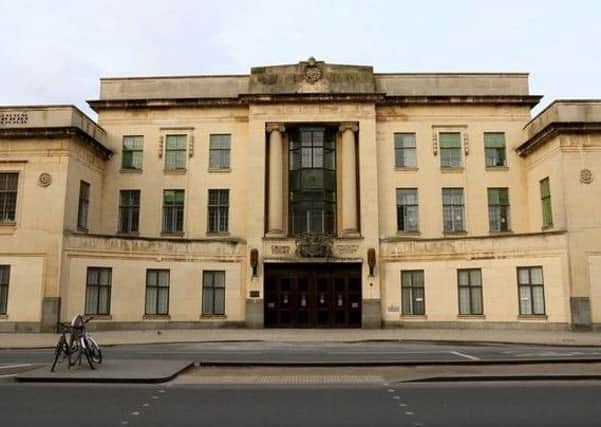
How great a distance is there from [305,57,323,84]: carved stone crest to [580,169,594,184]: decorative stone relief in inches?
638

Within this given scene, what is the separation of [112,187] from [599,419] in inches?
1291

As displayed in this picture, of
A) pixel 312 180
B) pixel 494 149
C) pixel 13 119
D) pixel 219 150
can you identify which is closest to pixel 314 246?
pixel 312 180

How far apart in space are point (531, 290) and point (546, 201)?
544 cm

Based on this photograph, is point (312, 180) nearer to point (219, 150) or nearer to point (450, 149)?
point (219, 150)

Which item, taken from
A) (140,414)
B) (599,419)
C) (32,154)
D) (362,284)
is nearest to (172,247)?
(32,154)

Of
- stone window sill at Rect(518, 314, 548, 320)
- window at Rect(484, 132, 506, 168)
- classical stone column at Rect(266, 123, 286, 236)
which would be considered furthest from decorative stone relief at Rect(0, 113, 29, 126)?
stone window sill at Rect(518, 314, 548, 320)

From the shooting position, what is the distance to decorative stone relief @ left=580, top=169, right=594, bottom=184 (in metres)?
30.8

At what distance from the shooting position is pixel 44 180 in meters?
31.1

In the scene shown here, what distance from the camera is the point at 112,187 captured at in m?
36.9

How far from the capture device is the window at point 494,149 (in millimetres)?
36875

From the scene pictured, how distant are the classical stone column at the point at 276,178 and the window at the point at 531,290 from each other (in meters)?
13.9

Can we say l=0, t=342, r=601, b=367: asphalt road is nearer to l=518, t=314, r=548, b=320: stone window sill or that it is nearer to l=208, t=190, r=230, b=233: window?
l=518, t=314, r=548, b=320: stone window sill

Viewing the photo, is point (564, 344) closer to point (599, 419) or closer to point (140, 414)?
point (599, 419)

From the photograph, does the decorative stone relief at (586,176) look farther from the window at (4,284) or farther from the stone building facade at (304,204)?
the window at (4,284)
